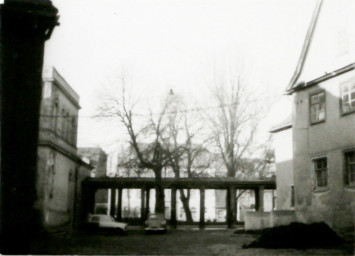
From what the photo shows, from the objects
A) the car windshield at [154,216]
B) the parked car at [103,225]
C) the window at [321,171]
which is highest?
the window at [321,171]

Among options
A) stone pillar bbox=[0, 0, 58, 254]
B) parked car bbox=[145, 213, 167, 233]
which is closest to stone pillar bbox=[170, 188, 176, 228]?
parked car bbox=[145, 213, 167, 233]

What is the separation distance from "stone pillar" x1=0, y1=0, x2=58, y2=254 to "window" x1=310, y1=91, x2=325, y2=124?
Result: 13850 millimetres

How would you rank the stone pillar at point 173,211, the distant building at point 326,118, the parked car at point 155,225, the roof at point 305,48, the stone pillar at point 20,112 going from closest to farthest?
1. the stone pillar at point 20,112
2. the distant building at point 326,118
3. the roof at point 305,48
4. the parked car at point 155,225
5. the stone pillar at point 173,211

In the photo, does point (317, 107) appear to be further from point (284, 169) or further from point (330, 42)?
point (284, 169)

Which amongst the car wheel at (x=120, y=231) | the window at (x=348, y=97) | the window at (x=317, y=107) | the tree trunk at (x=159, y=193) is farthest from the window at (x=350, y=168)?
the tree trunk at (x=159, y=193)

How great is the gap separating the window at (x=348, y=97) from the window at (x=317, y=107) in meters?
1.26

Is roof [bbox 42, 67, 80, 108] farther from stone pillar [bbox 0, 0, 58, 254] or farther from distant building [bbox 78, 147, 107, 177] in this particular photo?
stone pillar [bbox 0, 0, 58, 254]

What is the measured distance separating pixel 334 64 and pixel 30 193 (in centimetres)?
1402

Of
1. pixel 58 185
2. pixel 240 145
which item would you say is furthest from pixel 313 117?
pixel 240 145

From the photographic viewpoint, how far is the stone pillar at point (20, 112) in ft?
20.7

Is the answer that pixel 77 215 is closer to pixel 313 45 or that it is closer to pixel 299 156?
pixel 299 156

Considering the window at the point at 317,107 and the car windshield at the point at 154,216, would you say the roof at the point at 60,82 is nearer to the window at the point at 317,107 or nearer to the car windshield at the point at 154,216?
the car windshield at the point at 154,216

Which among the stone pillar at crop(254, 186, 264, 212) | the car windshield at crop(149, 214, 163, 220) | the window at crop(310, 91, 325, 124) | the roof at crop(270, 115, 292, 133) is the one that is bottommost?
the car windshield at crop(149, 214, 163, 220)

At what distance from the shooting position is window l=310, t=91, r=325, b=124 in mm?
18302
